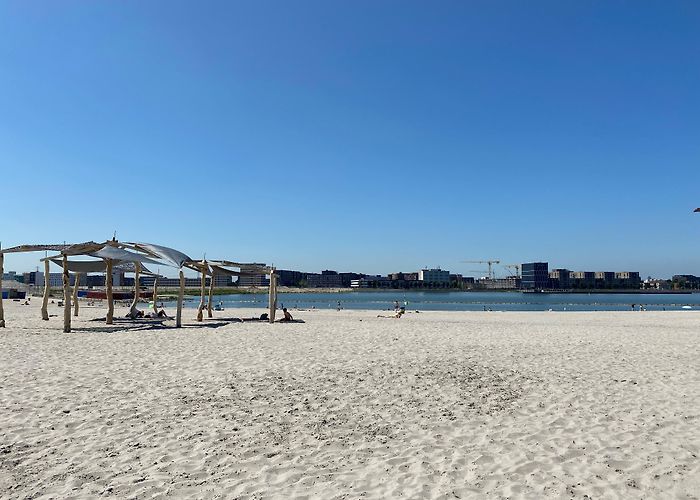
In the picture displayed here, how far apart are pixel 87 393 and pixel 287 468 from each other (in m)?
4.34

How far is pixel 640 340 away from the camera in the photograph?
611 inches

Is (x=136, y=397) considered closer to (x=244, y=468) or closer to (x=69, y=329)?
(x=244, y=468)

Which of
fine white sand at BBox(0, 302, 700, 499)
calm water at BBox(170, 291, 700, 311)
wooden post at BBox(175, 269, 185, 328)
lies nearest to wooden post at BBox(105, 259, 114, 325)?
wooden post at BBox(175, 269, 185, 328)

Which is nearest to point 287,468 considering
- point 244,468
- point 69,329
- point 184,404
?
point 244,468

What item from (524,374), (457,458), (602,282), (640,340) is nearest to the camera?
(457,458)

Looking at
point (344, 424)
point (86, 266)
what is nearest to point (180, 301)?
point (86, 266)

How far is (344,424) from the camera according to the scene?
6207 mm

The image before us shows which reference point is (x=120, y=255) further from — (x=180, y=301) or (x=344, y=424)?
(x=344, y=424)

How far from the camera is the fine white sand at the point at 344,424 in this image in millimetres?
4473

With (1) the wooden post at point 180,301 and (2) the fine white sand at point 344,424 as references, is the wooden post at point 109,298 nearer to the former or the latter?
(1) the wooden post at point 180,301

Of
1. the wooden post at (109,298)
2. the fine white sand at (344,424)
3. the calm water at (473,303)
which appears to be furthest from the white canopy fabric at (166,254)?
the calm water at (473,303)

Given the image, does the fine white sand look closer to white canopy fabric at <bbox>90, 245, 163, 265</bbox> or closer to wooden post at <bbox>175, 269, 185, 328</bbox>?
white canopy fabric at <bbox>90, 245, 163, 265</bbox>

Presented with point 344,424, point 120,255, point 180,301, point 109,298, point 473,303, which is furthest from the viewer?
point 473,303

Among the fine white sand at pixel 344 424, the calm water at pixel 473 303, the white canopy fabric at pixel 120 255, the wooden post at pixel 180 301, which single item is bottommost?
the calm water at pixel 473 303
